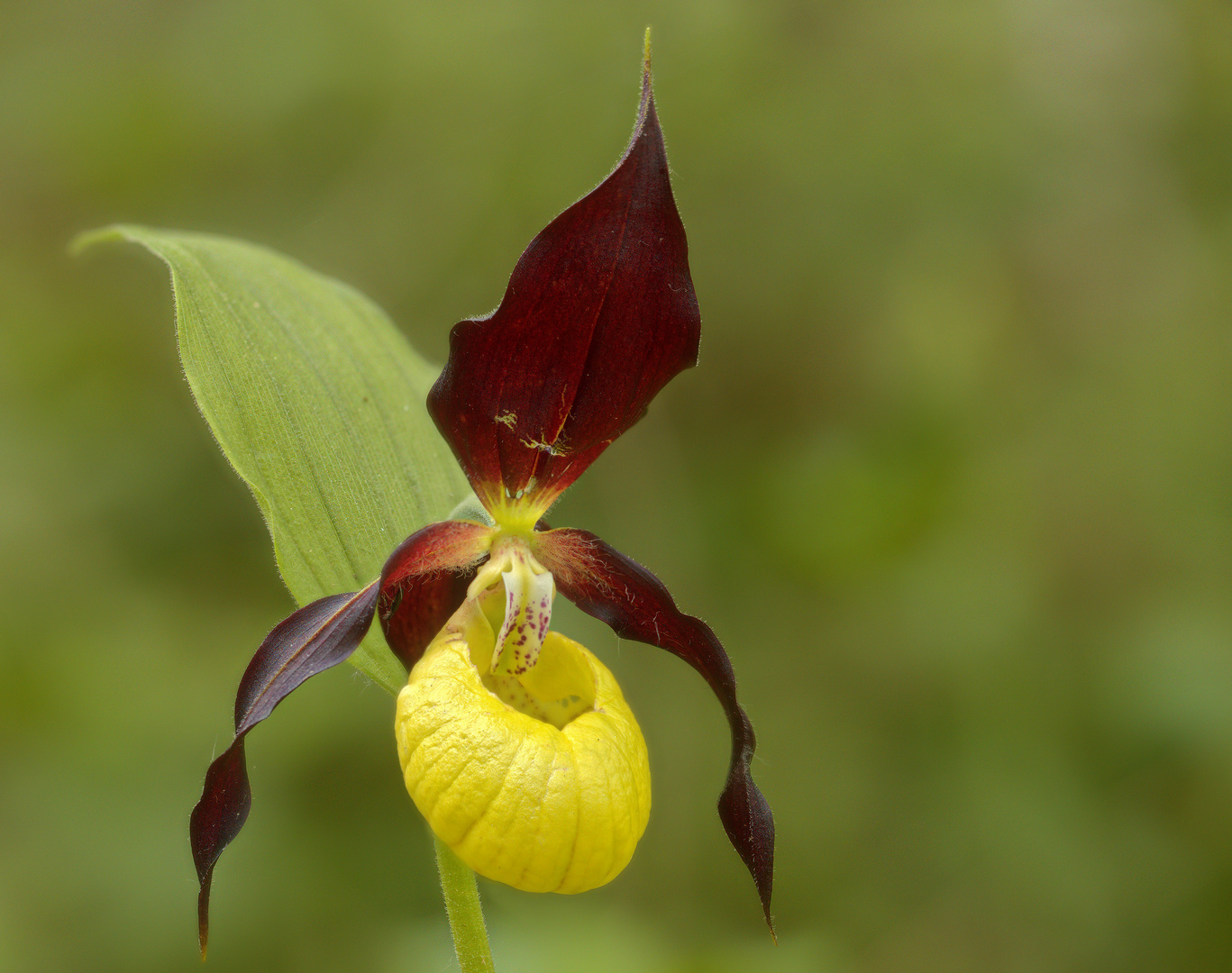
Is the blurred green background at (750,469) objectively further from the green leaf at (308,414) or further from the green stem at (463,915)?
the green leaf at (308,414)

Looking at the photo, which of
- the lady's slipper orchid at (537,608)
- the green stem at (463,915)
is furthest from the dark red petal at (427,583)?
the green stem at (463,915)

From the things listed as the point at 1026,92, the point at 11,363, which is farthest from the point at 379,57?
the point at 1026,92

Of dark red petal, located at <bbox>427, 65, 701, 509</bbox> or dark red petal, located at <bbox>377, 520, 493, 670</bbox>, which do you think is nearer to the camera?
dark red petal, located at <bbox>427, 65, 701, 509</bbox>

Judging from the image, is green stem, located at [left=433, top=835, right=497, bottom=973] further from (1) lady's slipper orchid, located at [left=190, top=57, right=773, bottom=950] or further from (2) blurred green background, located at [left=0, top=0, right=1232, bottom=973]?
(2) blurred green background, located at [left=0, top=0, right=1232, bottom=973]

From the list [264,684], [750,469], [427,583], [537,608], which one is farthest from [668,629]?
[750,469]

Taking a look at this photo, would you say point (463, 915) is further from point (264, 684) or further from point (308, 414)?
point (308, 414)

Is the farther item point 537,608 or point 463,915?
point 537,608

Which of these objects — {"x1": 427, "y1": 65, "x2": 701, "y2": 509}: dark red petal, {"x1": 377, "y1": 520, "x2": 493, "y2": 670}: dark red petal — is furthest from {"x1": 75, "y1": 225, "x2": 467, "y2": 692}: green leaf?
{"x1": 427, "y1": 65, "x2": 701, "y2": 509}: dark red petal
